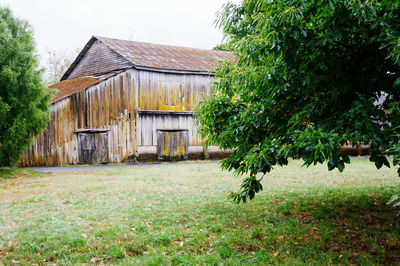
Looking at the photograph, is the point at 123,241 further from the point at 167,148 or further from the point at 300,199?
the point at 167,148

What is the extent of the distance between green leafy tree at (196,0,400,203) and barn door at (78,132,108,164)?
51.6 ft

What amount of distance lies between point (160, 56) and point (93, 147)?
321 inches

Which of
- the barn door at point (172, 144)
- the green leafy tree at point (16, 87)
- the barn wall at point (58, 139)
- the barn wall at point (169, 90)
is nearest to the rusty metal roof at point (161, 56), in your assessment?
the barn wall at point (169, 90)

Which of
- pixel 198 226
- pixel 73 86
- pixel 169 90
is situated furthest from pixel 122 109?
pixel 198 226

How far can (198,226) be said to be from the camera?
22.4 ft

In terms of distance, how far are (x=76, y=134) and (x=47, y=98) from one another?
3918mm

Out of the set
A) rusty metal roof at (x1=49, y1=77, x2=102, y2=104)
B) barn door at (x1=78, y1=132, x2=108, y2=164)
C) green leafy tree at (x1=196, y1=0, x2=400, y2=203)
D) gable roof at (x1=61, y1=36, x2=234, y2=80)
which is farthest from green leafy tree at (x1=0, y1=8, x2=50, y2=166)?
green leafy tree at (x1=196, y1=0, x2=400, y2=203)

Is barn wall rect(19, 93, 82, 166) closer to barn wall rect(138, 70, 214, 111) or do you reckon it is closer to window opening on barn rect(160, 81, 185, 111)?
barn wall rect(138, 70, 214, 111)

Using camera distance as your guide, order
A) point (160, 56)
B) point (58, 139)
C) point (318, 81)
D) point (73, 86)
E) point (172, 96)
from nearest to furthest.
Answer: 1. point (318, 81)
2. point (58, 139)
3. point (73, 86)
4. point (172, 96)
5. point (160, 56)

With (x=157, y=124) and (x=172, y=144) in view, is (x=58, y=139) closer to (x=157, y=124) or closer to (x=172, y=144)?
(x=157, y=124)

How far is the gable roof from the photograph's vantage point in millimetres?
21969

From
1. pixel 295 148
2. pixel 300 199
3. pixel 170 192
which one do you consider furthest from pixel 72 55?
pixel 295 148

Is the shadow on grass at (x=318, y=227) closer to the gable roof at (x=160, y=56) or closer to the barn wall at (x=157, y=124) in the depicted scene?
the gable roof at (x=160, y=56)

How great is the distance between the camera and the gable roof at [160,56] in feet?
72.1
